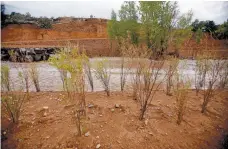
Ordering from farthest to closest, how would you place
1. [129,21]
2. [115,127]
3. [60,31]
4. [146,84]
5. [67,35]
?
1. [67,35]
2. [60,31]
3. [129,21]
4. [146,84]
5. [115,127]

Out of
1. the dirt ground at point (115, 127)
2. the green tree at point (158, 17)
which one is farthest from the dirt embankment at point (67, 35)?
the dirt ground at point (115, 127)

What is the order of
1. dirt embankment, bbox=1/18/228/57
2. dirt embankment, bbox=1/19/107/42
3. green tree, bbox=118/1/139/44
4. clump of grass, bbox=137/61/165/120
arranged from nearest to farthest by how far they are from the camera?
clump of grass, bbox=137/61/165/120 < green tree, bbox=118/1/139/44 < dirt embankment, bbox=1/18/228/57 < dirt embankment, bbox=1/19/107/42

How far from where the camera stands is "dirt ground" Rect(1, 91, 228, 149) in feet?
11.1

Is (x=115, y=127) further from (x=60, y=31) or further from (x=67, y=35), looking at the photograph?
(x=60, y=31)

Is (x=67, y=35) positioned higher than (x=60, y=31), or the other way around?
(x=60, y=31)

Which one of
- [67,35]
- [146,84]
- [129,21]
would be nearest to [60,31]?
[67,35]

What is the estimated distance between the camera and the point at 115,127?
366 centimetres

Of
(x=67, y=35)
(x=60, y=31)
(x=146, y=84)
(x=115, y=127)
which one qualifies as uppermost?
(x=60, y=31)

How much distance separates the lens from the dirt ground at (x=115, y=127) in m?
3.40

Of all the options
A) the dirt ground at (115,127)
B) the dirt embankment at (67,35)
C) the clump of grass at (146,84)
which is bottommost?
the dirt ground at (115,127)

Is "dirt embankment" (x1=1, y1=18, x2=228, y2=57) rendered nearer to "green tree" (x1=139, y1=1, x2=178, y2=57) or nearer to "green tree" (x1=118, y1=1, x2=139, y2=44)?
"green tree" (x1=118, y1=1, x2=139, y2=44)

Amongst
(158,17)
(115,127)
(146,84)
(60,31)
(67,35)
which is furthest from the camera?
(67,35)

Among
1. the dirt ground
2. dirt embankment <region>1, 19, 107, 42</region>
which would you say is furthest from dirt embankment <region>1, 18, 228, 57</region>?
the dirt ground

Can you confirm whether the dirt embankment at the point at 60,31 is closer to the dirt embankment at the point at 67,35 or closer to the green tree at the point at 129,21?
the dirt embankment at the point at 67,35
